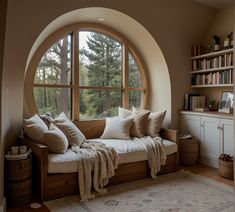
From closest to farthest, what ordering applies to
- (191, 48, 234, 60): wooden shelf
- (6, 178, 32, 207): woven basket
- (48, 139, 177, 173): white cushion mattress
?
(6, 178, 32, 207): woven basket
(48, 139, 177, 173): white cushion mattress
(191, 48, 234, 60): wooden shelf

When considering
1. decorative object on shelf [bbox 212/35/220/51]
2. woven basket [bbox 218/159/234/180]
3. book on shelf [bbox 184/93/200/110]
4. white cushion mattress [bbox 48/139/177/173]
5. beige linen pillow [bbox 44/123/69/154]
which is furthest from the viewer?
book on shelf [bbox 184/93/200/110]

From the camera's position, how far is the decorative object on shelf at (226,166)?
311 centimetres

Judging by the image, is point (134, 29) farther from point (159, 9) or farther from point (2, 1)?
point (2, 1)

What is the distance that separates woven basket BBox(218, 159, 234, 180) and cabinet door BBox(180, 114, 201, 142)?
0.69m

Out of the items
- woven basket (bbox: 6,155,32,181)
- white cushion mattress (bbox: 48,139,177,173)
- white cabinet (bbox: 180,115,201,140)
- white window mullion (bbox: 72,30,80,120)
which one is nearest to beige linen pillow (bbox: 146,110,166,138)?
white cushion mattress (bbox: 48,139,177,173)

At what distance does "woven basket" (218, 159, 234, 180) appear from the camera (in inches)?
122

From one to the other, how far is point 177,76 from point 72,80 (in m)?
1.83

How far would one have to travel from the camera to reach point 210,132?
3602 mm

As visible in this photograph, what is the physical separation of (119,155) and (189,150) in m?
1.39

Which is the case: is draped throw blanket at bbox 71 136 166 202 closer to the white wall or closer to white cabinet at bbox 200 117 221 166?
the white wall

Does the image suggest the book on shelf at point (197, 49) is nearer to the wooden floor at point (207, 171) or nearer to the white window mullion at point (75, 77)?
the wooden floor at point (207, 171)

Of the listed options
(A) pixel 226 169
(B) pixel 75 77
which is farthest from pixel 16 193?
(A) pixel 226 169

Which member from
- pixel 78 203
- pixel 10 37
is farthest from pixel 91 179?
pixel 10 37

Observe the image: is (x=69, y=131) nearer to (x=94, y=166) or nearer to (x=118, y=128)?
(x=94, y=166)
